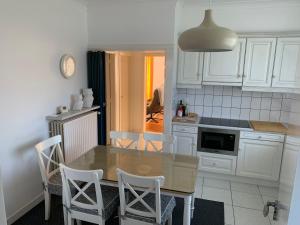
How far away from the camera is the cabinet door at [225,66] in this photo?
333cm

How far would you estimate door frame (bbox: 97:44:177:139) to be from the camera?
3.38 meters

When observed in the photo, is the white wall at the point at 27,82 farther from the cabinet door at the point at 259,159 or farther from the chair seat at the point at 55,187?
the cabinet door at the point at 259,159

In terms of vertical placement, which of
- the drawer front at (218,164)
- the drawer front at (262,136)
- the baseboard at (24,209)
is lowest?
the baseboard at (24,209)

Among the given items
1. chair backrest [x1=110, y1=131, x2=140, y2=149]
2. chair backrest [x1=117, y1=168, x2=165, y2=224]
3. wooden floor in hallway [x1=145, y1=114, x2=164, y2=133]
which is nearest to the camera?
chair backrest [x1=117, y1=168, x2=165, y2=224]

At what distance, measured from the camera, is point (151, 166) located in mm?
2346

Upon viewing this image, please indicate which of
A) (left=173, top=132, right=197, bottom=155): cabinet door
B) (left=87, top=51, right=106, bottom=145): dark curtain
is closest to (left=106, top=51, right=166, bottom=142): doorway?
(left=87, top=51, right=106, bottom=145): dark curtain

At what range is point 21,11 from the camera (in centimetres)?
244

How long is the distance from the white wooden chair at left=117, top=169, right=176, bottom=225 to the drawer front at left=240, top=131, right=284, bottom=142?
1.76 meters

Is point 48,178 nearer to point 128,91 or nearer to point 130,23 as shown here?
point 130,23

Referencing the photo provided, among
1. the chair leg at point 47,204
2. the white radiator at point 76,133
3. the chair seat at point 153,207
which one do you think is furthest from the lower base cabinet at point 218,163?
the chair leg at point 47,204

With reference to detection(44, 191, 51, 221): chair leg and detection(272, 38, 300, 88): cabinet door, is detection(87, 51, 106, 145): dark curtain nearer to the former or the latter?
detection(44, 191, 51, 221): chair leg

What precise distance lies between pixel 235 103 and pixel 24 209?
3.28 meters

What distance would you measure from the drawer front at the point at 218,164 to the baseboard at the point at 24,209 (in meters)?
2.32

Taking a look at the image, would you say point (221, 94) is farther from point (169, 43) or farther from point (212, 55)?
point (169, 43)
